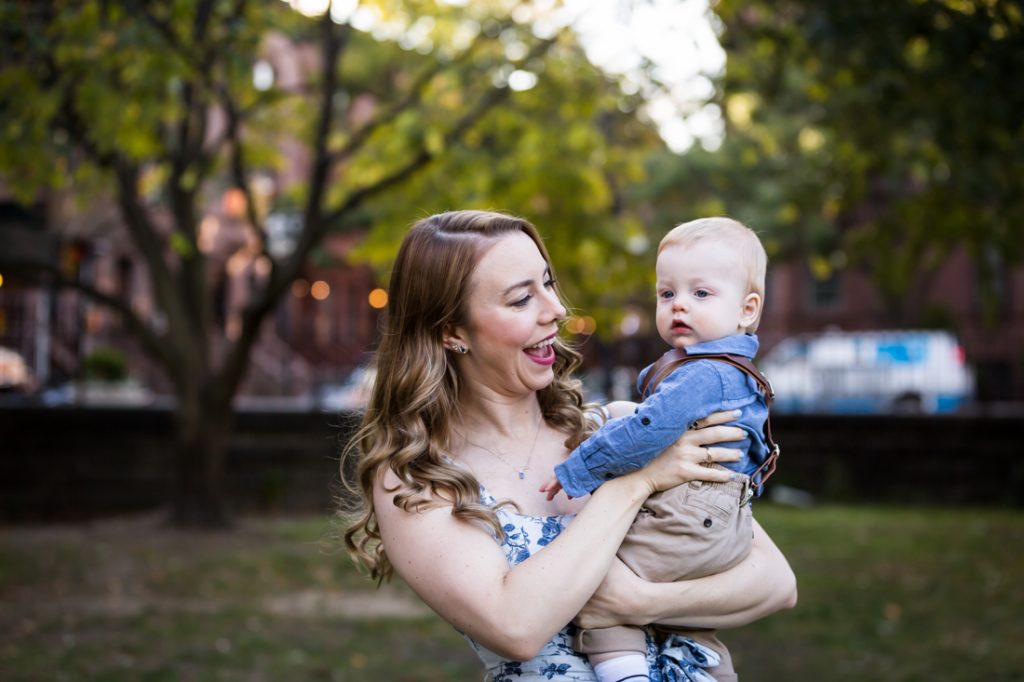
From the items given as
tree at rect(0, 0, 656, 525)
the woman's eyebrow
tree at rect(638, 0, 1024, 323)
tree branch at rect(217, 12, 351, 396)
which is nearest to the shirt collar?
the woman's eyebrow

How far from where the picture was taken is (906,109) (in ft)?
30.6

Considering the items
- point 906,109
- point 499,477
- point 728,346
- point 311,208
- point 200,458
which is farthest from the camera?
point 200,458

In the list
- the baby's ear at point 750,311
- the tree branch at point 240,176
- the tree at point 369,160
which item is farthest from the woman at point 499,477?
the tree branch at point 240,176

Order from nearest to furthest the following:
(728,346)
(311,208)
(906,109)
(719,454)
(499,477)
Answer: (719,454) < (728,346) < (499,477) < (906,109) < (311,208)

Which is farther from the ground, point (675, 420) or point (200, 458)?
point (675, 420)

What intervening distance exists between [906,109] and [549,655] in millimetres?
7788

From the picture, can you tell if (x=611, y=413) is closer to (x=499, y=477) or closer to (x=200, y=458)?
(x=499, y=477)

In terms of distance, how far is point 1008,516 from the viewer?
15.3 m

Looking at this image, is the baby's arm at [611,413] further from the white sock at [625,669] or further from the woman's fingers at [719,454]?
the white sock at [625,669]

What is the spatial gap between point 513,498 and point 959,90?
6.04 meters

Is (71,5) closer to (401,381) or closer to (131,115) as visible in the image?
(131,115)

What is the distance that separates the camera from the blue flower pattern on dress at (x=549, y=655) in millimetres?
2709

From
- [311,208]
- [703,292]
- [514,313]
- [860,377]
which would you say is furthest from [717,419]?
[860,377]

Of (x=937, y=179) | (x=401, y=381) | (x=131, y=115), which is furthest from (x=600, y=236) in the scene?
(x=401, y=381)
